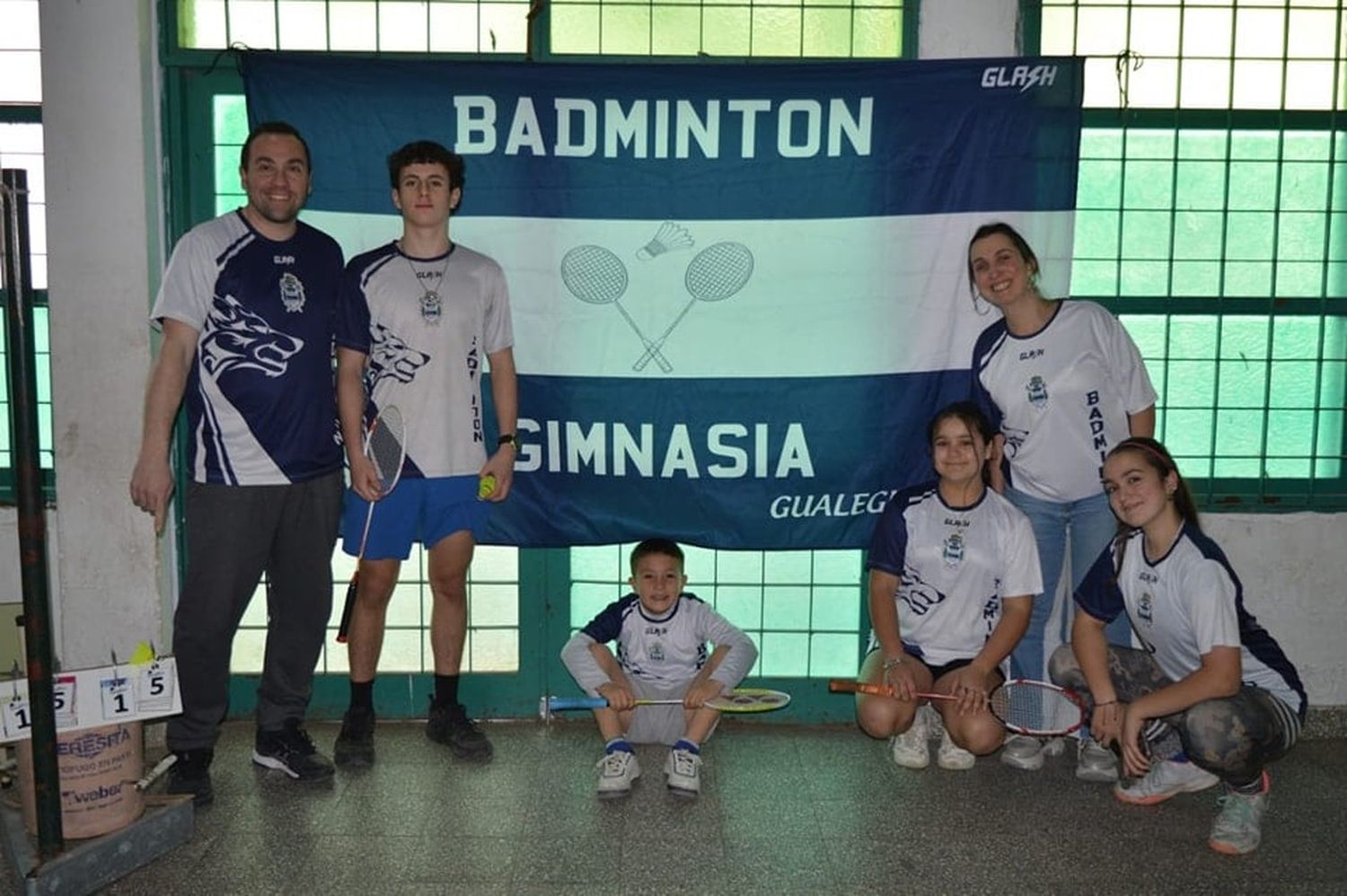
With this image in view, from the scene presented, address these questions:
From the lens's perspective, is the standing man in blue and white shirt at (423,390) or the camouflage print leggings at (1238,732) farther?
the standing man in blue and white shirt at (423,390)

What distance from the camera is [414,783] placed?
4273 millimetres

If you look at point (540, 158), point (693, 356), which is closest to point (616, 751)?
point (693, 356)

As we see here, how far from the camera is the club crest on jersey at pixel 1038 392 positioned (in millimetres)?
4340

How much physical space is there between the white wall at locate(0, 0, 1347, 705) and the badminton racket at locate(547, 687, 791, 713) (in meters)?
1.68

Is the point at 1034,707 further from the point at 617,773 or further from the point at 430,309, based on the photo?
the point at 430,309

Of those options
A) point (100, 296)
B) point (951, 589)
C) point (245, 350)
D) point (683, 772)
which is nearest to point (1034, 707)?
point (951, 589)

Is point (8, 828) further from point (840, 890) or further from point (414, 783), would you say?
point (840, 890)

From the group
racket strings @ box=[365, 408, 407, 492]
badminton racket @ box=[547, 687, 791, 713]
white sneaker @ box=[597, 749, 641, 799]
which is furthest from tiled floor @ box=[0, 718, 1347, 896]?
racket strings @ box=[365, 408, 407, 492]

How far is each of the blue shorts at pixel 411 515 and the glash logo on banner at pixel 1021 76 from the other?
233cm

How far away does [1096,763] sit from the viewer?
4395 millimetres

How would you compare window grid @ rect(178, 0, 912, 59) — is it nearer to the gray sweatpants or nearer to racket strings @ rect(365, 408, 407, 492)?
racket strings @ rect(365, 408, 407, 492)

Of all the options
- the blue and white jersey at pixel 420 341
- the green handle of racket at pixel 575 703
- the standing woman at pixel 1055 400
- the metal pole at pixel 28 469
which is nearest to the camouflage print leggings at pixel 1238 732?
the standing woman at pixel 1055 400

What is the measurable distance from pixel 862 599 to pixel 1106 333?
1.40 m

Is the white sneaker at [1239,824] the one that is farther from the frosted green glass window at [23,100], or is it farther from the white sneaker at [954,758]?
the frosted green glass window at [23,100]
